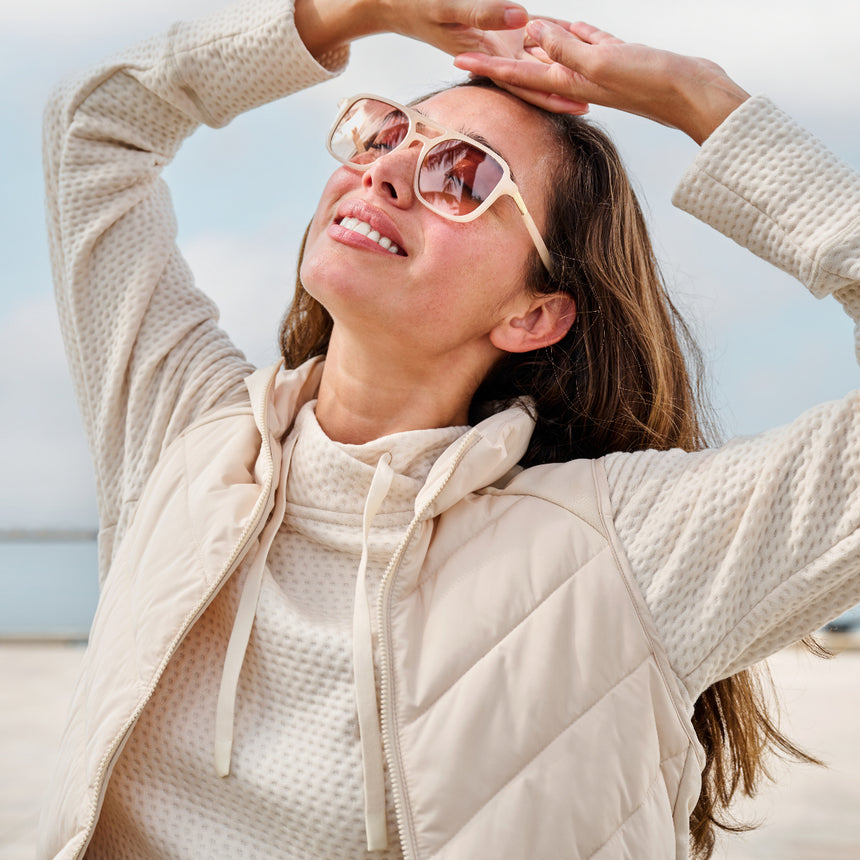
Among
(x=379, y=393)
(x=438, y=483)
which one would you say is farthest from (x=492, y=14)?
(x=438, y=483)

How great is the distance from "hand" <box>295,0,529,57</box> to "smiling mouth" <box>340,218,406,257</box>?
38 centimetres

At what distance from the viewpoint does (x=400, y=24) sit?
1.69 m

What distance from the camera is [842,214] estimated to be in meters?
1.35

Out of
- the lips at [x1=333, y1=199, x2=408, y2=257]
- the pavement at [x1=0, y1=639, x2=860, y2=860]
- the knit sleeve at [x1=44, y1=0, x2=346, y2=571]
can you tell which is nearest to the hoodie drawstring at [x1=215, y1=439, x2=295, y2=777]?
the knit sleeve at [x1=44, y1=0, x2=346, y2=571]

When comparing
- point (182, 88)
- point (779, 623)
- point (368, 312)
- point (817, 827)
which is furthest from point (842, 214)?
point (817, 827)

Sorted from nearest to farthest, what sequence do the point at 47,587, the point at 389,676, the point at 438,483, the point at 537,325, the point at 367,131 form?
the point at 389,676
the point at 438,483
the point at 367,131
the point at 537,325
the point at 47,587

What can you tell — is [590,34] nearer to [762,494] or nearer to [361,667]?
[762,494]

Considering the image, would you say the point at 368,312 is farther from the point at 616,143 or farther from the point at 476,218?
the point at 616,143

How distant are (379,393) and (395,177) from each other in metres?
0.36

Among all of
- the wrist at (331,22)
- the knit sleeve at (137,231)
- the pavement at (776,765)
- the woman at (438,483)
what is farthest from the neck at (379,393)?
the pavement at (776,765)

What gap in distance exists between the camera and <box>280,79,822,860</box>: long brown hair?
1.71 meters

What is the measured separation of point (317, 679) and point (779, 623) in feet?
2.21

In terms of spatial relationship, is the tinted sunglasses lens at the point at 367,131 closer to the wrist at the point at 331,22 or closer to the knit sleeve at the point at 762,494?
the wrist at the point at 331,22

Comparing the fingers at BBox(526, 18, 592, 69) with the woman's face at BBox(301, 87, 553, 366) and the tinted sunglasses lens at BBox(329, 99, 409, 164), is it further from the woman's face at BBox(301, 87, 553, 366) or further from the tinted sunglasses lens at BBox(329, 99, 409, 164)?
the tinted sunglasses lens at BBox(329, 99, 409, 164)
